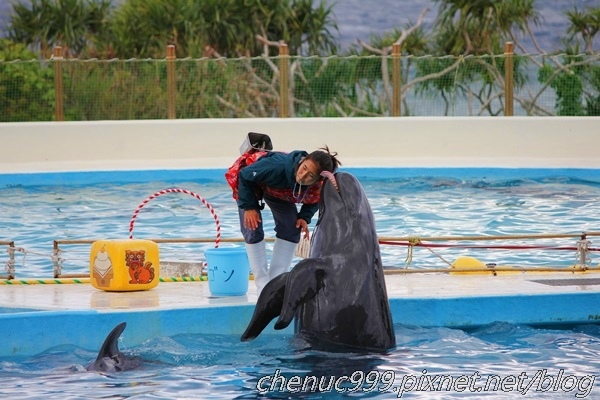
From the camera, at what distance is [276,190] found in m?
7.40

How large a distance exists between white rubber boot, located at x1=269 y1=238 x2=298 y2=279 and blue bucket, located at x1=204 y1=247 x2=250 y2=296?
15.4 inches

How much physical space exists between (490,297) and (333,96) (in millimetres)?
11973

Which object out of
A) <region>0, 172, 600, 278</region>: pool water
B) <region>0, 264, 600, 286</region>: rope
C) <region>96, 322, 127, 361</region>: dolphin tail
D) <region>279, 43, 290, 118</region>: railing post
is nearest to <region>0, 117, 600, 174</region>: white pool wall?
<region>279, 43, 290, 118</region>: railing post

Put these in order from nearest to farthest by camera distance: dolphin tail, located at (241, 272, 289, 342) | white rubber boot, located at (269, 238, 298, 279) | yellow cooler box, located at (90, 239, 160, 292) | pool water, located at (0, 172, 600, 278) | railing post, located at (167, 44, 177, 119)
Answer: dolphin tail, located at (241, 272, 289, 342)
white rubber boot, located at (269, 238, 298, 279)
yellow cooler box, located at (90, 239, 160, 292)
pool water, located at (0, 172, 600, 278)
railing post, located at (167, 44, 177, 119)

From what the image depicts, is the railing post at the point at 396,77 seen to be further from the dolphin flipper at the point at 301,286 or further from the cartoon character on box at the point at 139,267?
the dolphin flipper at the point at 301,286

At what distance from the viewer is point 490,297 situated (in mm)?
7934

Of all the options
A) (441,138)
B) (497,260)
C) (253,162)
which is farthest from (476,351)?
(441,138)

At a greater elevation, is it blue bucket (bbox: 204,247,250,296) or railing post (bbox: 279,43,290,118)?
railing post (bbox: 279,43,290,118)

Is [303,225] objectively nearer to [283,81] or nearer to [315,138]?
[315,138]

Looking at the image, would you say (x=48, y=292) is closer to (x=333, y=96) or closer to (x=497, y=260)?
(x=497, y=260)

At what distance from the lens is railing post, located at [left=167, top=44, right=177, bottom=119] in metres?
18.7

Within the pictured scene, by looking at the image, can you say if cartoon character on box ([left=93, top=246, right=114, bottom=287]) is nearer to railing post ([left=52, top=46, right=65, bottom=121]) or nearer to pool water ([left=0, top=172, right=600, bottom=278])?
pool water ([left=0, top=172, right=600, bottom=278])

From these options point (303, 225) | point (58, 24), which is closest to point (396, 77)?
point (58, 24)

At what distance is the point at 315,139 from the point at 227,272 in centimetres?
1084
